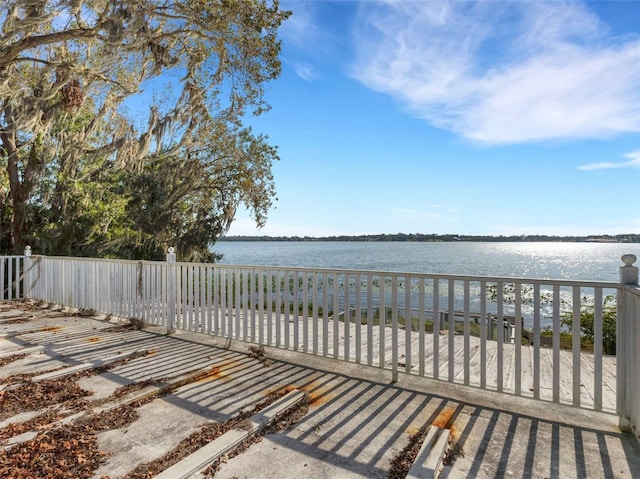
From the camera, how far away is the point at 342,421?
222 cm

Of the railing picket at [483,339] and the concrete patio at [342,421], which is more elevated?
the railing picket at [483,339]

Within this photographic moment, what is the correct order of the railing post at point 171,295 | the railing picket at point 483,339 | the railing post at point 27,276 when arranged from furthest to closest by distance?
the railing post at point 27,276 < the railing post at point 171,295 < the railing picket at point 483,339

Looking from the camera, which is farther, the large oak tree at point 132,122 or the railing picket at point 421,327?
the large oak tree at point 132,122

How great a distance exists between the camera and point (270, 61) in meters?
5.51

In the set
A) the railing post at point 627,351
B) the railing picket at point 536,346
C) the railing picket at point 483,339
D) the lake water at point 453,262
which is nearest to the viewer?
the railing post at point 627,351

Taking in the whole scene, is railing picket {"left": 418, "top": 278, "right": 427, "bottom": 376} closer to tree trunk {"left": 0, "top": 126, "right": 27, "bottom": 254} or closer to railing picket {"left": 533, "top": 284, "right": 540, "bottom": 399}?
railing picket {"left": 533, "top": 284, "right": 540, "bottom": 399}

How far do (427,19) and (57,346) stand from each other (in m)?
7.21

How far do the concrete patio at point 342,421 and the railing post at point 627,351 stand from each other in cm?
12

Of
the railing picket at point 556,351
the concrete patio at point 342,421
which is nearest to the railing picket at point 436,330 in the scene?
the concrete patio at point 342,421

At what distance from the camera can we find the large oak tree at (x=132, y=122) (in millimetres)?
4883

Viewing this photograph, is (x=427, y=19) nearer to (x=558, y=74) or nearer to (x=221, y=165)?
(x=558, y=74)

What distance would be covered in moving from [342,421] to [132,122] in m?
9.99

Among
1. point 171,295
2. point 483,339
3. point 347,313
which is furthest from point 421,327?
point 171,295

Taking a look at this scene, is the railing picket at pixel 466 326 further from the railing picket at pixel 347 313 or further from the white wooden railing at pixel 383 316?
the railing picket at pixel 347 313
